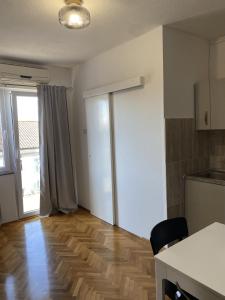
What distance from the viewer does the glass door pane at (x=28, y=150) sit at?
12.8 feet

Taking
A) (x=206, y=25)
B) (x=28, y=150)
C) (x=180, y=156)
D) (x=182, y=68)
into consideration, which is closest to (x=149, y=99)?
(x=182, y=68)

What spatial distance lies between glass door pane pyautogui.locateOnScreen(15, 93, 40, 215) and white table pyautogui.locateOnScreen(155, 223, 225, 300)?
10.4ft

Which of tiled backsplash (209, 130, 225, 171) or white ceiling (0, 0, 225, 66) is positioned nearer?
white ceiling (0, 0, 225, 66)

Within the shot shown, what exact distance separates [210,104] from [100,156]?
5.60 feet

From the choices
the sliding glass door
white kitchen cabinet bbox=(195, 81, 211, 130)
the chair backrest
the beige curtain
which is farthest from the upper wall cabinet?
the sliding glass door

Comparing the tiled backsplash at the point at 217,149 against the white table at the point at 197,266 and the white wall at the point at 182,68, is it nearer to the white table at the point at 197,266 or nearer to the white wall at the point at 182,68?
the white wall at the point at 182,68

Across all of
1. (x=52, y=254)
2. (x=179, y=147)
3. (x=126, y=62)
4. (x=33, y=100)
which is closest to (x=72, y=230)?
(x=52, y=254)

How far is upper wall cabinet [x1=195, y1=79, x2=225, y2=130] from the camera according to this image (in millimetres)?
2754

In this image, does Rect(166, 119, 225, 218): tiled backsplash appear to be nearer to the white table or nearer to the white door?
the white door

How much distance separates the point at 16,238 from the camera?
326 centimetres

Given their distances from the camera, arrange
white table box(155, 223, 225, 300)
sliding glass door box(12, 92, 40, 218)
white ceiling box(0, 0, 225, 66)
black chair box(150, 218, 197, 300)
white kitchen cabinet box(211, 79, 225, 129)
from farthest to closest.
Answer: sliding glass door box(12, 92, 40, 218) < white kitchen cabinet box(211, 79, 225, 129) < white ceiling box(0, 0, 225, 66) < black chair box(150, 218, 197, 300) < white table box(155, 223, 225, 300)

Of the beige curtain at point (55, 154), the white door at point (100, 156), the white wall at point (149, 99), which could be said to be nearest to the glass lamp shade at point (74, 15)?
the white wall at point (149, 99)

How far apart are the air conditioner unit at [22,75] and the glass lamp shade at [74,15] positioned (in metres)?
1.99

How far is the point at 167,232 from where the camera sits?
1.68 m
